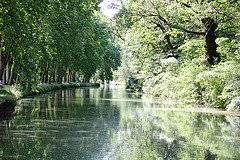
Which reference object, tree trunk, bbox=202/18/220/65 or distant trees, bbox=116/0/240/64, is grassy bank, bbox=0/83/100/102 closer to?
distant trees, bbox=116/0/240/64

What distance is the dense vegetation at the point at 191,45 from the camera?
14.9 m

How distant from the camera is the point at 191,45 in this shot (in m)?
20.3

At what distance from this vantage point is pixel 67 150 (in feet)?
20.0

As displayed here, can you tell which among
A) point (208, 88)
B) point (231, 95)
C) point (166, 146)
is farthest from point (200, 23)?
point (166, 146)

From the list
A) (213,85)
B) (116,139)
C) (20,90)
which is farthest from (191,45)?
(116,139)

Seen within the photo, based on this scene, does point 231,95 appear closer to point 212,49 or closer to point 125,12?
point 212,49

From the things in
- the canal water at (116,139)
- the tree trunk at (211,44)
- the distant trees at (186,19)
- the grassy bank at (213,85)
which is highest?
the distant trees at (186,19)

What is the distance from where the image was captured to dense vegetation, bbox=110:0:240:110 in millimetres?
14898

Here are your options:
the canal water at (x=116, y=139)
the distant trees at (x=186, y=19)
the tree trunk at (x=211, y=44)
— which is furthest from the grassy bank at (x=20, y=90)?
the tree trunk at (x=211, y=44)

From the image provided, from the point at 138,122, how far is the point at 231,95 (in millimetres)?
5080

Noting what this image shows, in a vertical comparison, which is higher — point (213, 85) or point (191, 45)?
point (191, 45)

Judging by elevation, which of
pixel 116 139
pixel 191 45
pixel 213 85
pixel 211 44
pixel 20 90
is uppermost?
pixel 191 45

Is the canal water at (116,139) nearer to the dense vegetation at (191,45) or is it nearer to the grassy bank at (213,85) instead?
the grassy bank at (213,85)

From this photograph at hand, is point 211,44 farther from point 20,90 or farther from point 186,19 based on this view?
point 20,90
